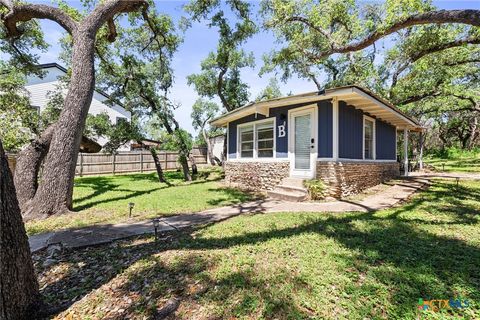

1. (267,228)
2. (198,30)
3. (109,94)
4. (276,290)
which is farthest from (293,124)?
(109,94)

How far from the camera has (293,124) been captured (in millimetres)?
8406

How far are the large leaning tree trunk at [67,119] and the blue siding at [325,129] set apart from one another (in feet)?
22.5

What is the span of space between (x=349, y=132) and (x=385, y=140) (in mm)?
3861

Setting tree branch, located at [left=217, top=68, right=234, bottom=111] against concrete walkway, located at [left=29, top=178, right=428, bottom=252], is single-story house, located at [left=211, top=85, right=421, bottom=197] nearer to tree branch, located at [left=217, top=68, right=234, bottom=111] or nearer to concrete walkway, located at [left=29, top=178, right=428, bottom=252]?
concrete walkway, located at [left=29, top=178, right=428, bottom=252]

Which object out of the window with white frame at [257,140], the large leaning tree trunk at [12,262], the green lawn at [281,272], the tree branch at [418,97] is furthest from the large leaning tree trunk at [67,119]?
the tree branch at [418,97]

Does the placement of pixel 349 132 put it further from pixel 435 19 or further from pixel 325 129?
pixel 435 19

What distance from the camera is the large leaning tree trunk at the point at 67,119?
6.05 meters

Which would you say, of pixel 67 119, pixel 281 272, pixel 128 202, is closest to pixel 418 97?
pixel 281 272

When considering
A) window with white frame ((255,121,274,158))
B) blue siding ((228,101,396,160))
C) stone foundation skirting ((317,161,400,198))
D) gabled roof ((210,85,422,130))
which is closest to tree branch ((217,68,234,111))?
gabled roof ((210,85,422,130))

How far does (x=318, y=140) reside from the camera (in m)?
7.62

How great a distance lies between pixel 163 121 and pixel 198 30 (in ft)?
17.4

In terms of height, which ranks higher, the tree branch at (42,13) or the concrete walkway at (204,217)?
the tree branch at (42,13)

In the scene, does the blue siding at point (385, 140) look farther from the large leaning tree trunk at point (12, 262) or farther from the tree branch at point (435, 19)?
the large leaning tree trunk at point (12, 262)

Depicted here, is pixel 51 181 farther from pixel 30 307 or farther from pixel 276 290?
pixel 276 290
